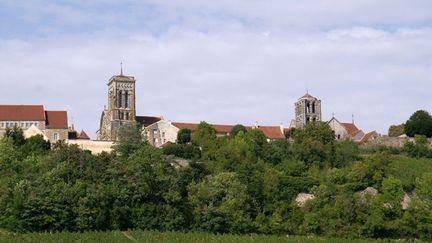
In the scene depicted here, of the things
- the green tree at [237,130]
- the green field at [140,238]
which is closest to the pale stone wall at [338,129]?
the green tree at [237,130]

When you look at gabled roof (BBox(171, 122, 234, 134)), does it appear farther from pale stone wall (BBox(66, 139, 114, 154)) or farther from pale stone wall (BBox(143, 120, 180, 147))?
pale stone wall (BBox(66, 139, 114, 154))

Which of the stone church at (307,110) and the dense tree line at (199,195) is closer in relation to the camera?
the dense tree line at (199,195)

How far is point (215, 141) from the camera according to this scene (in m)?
65.9

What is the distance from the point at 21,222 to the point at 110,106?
119 feet

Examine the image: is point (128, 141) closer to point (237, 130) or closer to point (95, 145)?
point (95, 145)

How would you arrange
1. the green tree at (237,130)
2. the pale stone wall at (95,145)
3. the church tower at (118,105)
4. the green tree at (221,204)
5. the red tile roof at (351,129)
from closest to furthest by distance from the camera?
the green tree at (221,204) → the pale stone wall at (95,145) → the green tree at (237,130) → the church tower at (118,105) → the red tile roof at (351,129)

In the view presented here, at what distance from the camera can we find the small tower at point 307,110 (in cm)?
9019

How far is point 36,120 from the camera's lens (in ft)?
243

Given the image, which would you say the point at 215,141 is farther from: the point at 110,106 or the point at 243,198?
the point at 110,106

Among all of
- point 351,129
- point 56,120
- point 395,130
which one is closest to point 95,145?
point 56,120

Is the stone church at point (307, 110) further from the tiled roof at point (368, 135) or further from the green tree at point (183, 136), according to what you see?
the green tree at point (183, 136)

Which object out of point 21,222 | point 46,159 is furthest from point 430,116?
point 21,222

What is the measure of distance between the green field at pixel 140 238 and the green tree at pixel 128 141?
14613mm

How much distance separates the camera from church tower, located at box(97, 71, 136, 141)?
80750 mm
